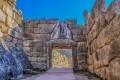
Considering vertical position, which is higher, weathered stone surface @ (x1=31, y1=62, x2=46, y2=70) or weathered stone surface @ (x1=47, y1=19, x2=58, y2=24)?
weathered stone surface @ (x1=47, y1=19, x2=58, y2=24)

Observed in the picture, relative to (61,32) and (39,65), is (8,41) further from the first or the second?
(61,32)

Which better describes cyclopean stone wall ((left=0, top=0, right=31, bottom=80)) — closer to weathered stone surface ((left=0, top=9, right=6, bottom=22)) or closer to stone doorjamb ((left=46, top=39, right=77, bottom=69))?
weathered stone surface ((left=0, top=9, right=6, bottom=22))

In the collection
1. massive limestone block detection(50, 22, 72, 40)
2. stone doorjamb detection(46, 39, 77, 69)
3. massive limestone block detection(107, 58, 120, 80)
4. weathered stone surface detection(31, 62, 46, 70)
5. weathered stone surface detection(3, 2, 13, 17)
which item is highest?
weathered stone surface detection(3, 2, 13, 17)

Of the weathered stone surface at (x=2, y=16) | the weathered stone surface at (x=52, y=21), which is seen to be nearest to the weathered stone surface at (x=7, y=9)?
the weathered stone surface at (x=2, y=16)

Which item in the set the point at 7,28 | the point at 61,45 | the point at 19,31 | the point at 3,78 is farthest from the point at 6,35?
the point at 61,45

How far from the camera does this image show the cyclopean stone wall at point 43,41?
781 cm

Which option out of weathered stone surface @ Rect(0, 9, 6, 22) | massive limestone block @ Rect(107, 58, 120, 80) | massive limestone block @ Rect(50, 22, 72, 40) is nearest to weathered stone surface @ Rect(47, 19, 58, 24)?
massive limestone block @ Rect(50, 22, 72, 40)

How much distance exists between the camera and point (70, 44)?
25.8ft

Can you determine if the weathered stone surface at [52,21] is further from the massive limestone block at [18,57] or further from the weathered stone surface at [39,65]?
the massive limestone block at [18,57]

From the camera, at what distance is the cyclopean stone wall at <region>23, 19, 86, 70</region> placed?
7.81 metres

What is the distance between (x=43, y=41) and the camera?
A: 802cm

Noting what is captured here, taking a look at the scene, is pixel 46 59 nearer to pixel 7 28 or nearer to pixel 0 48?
pixel 7 28

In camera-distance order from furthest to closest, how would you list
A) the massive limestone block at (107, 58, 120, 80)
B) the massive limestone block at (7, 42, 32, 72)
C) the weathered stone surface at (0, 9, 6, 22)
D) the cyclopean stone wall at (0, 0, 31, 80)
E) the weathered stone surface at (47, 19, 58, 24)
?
the weathered stone surface at (47, 19, 58, 24), the massive limestone block at (7, 42, 32, 72), the weathered stone surface at (0, 9, 6, 22), the cyclopean stone wall at (0, 0, 31, 80), the massive limestone block at (107, 58, 120, 80)

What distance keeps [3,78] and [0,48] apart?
46.0 inches
